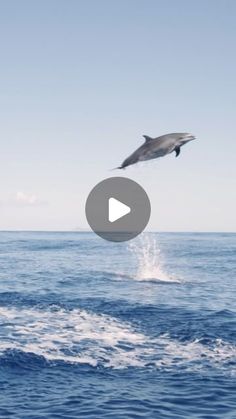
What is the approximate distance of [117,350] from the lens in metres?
25.0

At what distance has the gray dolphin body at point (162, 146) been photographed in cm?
765

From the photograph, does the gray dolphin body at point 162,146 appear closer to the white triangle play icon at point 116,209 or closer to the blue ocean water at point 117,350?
the white triangle play icon at point 116,209

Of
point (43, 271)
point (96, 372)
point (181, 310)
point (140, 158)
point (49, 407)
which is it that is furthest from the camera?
point (43, 271)

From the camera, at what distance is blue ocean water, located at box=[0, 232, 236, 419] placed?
17.6 meters

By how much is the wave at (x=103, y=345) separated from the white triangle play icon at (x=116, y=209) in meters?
9.02

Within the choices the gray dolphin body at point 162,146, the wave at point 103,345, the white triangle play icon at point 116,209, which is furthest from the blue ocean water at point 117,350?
the gray dolphin body at point 162,146

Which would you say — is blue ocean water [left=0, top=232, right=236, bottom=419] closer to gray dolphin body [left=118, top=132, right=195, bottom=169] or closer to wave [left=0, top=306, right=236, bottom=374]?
wave [left=0, top=306, right=236, bottom=374]

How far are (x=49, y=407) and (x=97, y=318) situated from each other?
16.3 meters

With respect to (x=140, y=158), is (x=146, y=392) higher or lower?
lower

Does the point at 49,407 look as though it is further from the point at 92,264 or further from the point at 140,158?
the point at 92,264

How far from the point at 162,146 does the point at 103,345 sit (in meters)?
20.6

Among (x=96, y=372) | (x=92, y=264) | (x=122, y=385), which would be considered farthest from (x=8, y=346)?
(x=92, y=264)

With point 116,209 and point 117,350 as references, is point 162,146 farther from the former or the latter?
point 117,350

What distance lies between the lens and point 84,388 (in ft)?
62.6
